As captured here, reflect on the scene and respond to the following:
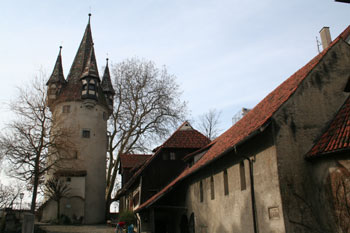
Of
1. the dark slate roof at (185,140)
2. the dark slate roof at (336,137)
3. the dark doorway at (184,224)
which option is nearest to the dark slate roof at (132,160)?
the dark slate roof at (185,140)

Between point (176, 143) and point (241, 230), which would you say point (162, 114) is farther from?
point (241, 230)

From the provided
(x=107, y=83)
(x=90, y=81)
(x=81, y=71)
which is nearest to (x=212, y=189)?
(x=90, y=81)

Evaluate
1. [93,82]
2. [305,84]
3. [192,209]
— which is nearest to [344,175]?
[305,84]

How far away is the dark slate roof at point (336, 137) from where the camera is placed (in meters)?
12.0

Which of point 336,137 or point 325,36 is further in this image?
point 325,36

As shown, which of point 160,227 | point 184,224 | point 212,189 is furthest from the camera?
point 160,227

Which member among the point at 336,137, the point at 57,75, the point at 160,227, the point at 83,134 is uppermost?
the point at 57,75

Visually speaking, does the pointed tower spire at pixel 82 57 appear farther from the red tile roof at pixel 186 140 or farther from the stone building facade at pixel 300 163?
the stone building facade at pixel 300 163

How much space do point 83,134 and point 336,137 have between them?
32.8 metres

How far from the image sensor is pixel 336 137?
12.5 m

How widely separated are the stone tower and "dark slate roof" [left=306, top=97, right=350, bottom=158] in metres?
29.2

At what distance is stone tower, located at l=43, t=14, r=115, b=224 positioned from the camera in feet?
124

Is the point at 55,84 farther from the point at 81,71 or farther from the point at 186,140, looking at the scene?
the point at 186,140

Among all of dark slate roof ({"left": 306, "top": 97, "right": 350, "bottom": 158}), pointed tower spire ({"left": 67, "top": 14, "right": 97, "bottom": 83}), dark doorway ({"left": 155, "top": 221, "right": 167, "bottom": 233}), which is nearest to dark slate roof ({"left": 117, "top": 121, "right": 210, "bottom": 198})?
dark doorway ({"left": 155, "top": 221, "right": 167, "bottom": 233})
